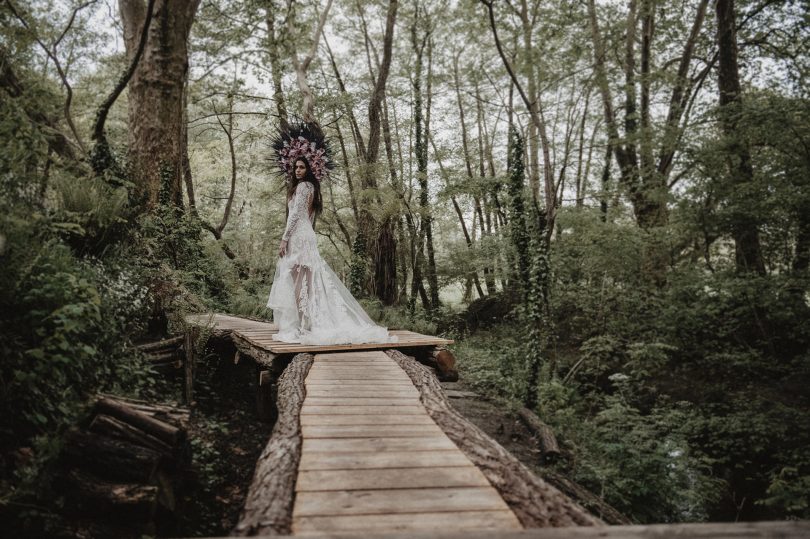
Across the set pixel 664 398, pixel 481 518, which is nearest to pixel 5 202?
pixel 481 518

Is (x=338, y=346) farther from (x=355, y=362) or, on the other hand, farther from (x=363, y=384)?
(x=363, y=384)

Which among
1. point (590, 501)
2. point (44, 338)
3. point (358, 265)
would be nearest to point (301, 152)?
point (44, 338)

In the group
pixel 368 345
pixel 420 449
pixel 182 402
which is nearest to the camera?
pixel 420 449

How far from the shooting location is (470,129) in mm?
23484

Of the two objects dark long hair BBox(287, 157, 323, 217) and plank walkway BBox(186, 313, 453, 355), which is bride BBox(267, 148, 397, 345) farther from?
plank walkway BBox(186, 313, 453, 355)

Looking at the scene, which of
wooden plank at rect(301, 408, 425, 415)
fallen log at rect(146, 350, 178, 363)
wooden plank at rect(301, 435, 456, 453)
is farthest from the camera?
fallen log at rect(146, 350, 178, 363)

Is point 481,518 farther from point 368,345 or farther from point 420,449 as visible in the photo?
point 368,345

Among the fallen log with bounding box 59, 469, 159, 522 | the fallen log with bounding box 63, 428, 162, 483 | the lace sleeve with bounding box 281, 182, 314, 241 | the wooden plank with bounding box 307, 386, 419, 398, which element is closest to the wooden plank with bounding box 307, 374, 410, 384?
the wooden plank with bounding box 307, 386, 419, 398

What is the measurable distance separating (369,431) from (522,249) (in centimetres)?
717

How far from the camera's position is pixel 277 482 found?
7.80 ft

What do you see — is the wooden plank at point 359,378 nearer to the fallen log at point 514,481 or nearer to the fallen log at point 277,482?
the fallen log at point 277,482

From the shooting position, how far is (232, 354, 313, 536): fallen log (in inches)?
78.3

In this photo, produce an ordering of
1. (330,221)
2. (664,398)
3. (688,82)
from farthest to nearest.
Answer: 1. (330,221)
2. (688,82)
3. (664,398)

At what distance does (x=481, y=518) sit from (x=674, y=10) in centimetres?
1592
